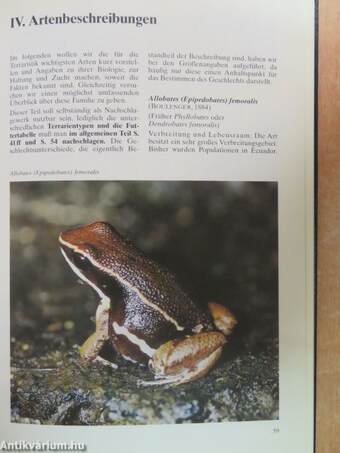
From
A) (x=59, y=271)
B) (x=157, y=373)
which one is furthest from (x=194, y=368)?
(x=59, y=271)

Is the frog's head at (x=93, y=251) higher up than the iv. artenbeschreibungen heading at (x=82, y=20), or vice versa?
the iv. artenbeschreibungen heading at (x=82, y=20)

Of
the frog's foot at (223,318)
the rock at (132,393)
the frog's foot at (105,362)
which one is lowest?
the rock at (132,393)

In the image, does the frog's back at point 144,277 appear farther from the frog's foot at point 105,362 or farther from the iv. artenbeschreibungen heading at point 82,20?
the iv. artenbeschreibungen heading at point 82,20

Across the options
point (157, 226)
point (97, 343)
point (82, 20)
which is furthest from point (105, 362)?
point (82, 20)

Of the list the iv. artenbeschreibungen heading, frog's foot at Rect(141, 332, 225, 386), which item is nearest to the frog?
frog's foot at Rect(141, 332, 225, 386)

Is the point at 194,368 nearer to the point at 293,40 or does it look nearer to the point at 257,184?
the point at 257,184

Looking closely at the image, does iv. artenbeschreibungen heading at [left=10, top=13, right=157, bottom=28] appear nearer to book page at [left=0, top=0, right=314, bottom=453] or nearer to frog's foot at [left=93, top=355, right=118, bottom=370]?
book page at [left=0, top=0, right=314, bottom=453]

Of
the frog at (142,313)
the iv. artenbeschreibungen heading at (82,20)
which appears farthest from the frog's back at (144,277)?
the iv. artenbeschreibungen heading at (82,20)
